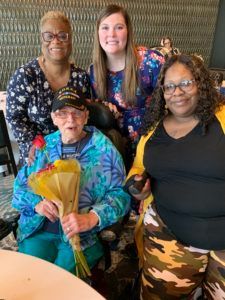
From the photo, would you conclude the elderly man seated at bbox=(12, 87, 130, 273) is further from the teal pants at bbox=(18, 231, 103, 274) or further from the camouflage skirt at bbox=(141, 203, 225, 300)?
the camouflage skirt at bbox=(141, 203, 225, 300)

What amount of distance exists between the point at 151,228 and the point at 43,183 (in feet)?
1.98

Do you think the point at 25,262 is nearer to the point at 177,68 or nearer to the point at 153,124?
the point at 153,124

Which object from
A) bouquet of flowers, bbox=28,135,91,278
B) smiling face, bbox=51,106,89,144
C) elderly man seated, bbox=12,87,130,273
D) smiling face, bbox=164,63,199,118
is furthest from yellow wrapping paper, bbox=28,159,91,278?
smiling face, bbox=164,63,199,118

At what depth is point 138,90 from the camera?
2014 millimetres

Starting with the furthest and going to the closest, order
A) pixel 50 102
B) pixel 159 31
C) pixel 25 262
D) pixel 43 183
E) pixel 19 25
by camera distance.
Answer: pixel 159 31, pixel 19 25, pixel 50 102, pixel 43 183, pixel 25 262

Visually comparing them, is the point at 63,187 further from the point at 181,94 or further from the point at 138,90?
the point at 138,90

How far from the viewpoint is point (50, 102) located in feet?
6.53

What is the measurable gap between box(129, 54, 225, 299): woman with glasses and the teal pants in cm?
26

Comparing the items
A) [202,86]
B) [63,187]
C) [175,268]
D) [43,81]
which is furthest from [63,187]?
[43,81]

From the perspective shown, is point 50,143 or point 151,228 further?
point 50,143

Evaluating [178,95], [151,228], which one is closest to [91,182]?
[151,228]

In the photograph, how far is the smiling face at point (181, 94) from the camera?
1448mm

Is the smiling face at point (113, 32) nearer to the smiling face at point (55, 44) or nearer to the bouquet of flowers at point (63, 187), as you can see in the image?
the smiling face at point (55, 44)

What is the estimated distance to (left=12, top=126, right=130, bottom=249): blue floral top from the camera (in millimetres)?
1639
